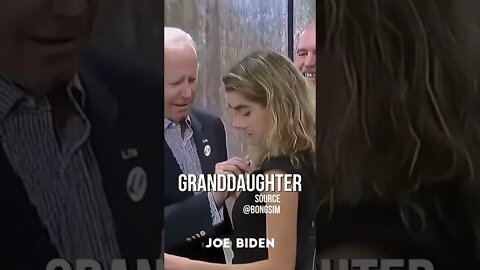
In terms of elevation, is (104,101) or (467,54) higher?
(467,54)

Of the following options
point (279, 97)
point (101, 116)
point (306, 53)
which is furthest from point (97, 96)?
point (306, 53)

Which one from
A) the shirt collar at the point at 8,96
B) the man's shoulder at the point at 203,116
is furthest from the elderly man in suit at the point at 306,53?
the shirt collar at the point at 8,96

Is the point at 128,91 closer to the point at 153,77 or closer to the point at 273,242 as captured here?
the point at 153,77

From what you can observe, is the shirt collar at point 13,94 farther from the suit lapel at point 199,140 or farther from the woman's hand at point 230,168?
the woman's hand at point 230,168

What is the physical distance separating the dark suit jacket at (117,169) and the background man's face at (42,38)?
9 centimetres

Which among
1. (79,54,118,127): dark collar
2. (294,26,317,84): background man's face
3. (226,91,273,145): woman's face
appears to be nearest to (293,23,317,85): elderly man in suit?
(294,26,317,84): background man's face

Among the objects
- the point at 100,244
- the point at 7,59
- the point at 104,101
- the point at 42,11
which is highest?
the point at 42,11

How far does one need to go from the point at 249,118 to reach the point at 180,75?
29 centimetres

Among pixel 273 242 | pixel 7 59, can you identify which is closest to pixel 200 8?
pixel 7 59

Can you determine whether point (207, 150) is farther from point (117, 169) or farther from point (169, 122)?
point (117, 169)

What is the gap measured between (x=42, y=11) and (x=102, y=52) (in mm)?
263

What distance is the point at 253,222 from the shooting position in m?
2.32

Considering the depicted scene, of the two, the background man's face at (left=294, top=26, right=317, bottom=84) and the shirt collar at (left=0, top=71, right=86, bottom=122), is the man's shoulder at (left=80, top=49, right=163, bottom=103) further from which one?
the background man's face at (left=294, top=26, right=317, bottom=84)

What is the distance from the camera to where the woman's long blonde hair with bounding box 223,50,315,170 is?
232 cm
